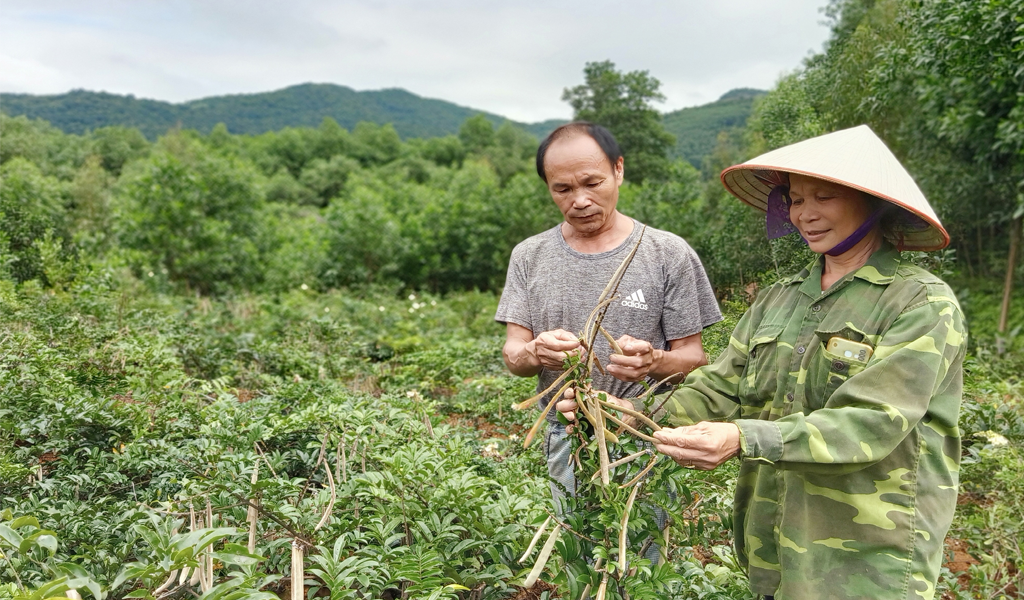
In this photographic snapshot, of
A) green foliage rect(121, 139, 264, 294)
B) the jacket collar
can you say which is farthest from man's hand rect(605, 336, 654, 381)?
green foliage rect(121, 139, 264, 294)

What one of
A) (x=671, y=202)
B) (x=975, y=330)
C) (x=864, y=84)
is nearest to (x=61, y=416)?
(x=864, y=84)

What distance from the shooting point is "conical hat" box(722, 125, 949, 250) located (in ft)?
4.89

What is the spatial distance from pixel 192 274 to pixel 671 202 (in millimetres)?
9618

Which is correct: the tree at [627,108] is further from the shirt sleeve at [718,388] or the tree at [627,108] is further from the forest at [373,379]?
the shirt sleeve at [718,388]

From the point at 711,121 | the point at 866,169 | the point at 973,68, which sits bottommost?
the point at 866,169

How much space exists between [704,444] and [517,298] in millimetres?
1102

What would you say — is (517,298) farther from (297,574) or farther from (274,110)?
(274,110)

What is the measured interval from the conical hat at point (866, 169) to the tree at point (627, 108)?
22.8m

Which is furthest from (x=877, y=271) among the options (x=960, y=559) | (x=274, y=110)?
(x=274, y=110)

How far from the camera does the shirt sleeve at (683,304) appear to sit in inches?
86.2

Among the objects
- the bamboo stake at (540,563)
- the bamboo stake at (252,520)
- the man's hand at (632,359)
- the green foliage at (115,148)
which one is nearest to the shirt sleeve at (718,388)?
the man's hand at (632,359)

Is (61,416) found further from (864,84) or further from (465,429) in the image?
(864,84)

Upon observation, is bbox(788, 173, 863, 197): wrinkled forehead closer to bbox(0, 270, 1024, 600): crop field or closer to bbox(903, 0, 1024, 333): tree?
bbox(0, 270, 1024, 600): crop field

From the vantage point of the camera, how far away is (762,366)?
5.71 ft
